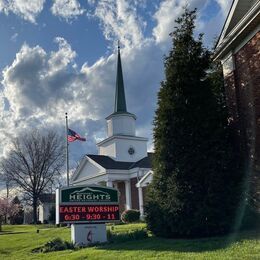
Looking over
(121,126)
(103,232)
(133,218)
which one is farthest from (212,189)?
(121,126)

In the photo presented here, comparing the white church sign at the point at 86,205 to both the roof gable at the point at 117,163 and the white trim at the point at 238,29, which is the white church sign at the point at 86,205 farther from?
the roof gable at the point at 117,163

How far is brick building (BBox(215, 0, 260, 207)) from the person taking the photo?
13.8 meters

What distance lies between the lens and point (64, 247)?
51.0 feet

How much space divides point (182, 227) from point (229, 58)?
696 cm

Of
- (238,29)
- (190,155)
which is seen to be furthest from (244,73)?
(190,155)

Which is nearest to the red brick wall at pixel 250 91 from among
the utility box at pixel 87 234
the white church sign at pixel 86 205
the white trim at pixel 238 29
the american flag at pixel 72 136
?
the white trim at pixel 238 29

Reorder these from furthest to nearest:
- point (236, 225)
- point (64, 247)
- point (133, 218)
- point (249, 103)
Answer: point (133, 218)
point (64, 247)
point (249, 103)
point (236, 225)

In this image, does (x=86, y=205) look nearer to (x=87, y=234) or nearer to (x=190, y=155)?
(x=87, y=234)

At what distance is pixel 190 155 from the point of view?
1339 cm

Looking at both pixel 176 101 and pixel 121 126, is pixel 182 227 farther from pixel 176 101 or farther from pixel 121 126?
pixel 121 126

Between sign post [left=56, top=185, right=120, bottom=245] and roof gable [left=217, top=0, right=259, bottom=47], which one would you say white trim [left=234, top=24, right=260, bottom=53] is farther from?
sign post [left=56, top=185, right=120, bottom=245]

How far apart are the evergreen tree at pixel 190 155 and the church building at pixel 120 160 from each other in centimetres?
2303

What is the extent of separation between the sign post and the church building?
20.5 meters

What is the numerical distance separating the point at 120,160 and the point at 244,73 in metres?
27.4
